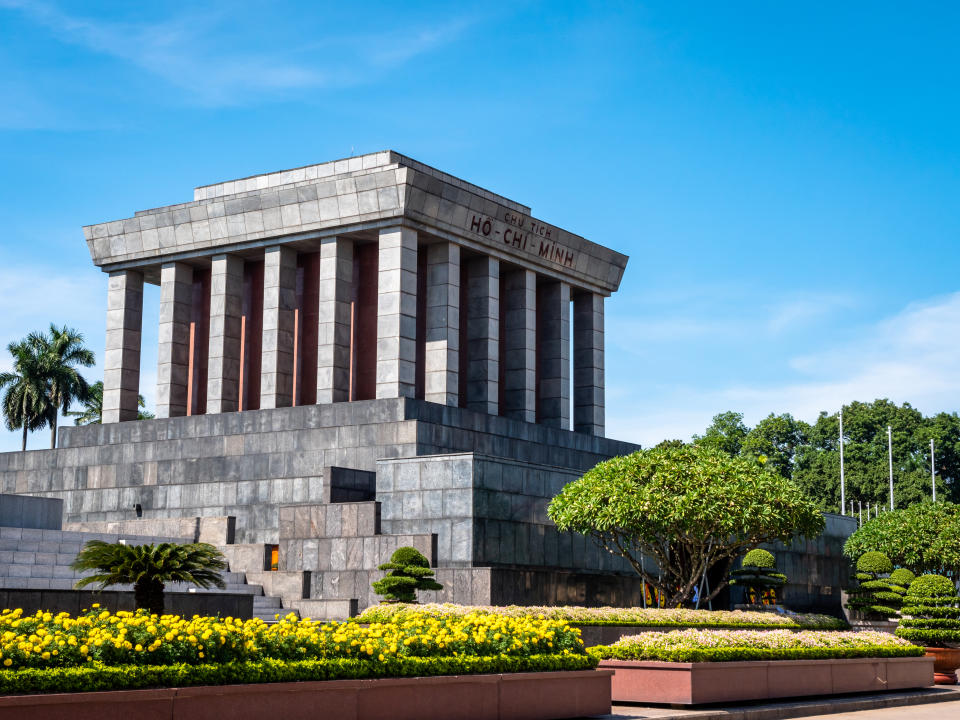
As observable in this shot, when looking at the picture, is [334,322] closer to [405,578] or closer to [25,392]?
[405,578]

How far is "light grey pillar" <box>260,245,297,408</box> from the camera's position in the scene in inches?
1647

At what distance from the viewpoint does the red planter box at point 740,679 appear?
60.8 ft

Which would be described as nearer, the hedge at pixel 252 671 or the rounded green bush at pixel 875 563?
the hedge at pixel 252 671

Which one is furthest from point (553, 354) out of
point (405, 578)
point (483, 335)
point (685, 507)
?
point (405, 578)

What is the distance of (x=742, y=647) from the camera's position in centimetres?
2031

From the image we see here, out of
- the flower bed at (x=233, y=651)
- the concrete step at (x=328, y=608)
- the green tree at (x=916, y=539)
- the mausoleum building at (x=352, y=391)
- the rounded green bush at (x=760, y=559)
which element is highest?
the mausoleum building at (x=352, y=391)

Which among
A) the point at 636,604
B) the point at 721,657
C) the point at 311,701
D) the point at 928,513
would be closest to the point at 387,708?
the point at 311,701

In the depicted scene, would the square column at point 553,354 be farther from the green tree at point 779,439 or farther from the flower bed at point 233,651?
the green tree at point 779,439

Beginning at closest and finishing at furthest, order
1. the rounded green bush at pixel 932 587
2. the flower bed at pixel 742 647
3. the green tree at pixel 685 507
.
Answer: the flower bed at pixel 742 647
the green tree at pixel 685 507
the rounded green bush at pixel 932 587

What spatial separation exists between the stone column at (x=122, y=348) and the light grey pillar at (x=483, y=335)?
12738mm

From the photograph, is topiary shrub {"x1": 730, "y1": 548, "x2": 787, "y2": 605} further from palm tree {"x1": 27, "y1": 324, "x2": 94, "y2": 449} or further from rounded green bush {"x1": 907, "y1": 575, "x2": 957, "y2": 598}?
palm tree {"x1": 27, "y1": 324, "x2": 94, "y2": 449}

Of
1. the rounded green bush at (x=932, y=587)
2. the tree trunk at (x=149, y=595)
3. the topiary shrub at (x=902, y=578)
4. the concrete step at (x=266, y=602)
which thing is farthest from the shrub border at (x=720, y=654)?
the topiary shrub at (x=902, y=578)

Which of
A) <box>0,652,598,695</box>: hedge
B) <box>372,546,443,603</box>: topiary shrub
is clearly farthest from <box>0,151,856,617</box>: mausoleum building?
<box>0,652,598,695</box>: hedge

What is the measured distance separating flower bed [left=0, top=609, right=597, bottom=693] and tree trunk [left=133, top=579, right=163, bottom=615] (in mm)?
5613
